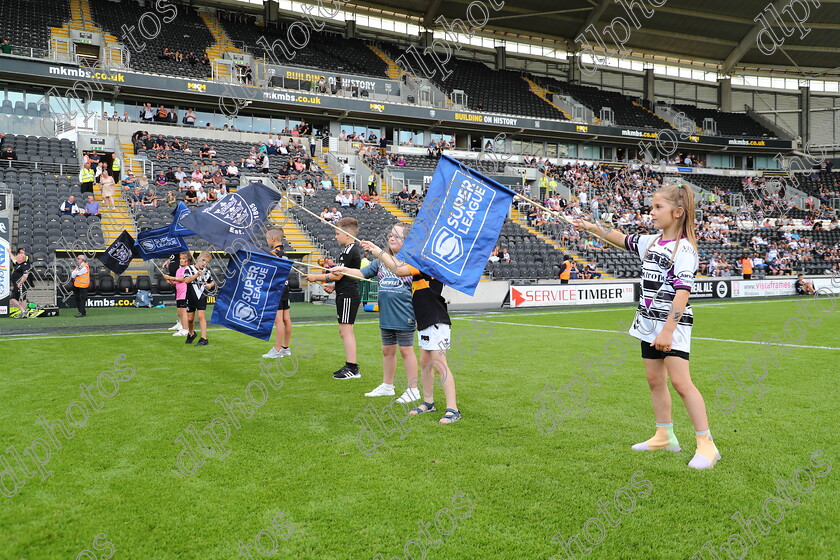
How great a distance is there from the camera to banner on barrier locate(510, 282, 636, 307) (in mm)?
22578

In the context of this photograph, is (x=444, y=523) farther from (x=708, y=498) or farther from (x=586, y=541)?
(x=708, y=498)

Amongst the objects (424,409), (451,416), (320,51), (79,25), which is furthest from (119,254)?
(320,51)

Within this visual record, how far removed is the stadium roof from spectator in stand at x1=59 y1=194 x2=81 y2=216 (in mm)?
31537

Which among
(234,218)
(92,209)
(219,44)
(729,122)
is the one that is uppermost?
(219,44)

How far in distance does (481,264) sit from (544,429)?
64.0 inches

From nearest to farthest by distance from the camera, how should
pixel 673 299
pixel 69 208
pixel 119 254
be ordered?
pixel 673 299
pixel 119 254
pixel 69 208

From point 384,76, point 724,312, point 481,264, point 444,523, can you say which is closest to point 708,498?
point 444,523

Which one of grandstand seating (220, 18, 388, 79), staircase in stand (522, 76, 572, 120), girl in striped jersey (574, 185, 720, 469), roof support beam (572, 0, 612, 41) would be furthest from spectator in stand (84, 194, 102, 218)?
roof support beam (572, 0, 612, 41)

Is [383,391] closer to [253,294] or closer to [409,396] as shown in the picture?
[409,396]

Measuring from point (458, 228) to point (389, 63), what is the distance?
1723 inches

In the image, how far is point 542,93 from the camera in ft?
167

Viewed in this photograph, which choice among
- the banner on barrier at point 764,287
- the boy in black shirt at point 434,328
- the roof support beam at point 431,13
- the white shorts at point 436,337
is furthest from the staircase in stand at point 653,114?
the white shorts at point 436,337

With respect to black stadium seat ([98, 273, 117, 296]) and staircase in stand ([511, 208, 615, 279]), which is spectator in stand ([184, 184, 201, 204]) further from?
staircase in stand ([511, 208, 615, 279])

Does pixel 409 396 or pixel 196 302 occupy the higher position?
pixel 196 302
